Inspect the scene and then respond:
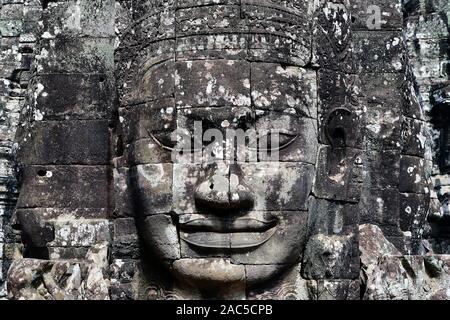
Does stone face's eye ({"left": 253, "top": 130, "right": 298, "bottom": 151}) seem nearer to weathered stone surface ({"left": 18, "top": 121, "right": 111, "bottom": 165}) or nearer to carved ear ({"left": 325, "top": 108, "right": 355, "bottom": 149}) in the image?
carved ear ({"left": 325, "top": 108, "right": 355, "bottom": 149})

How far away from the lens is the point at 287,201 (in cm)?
908

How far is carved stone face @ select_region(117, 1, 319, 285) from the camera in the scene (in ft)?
29.5

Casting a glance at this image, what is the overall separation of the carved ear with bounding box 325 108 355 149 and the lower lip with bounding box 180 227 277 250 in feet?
3.65

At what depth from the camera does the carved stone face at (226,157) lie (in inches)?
353

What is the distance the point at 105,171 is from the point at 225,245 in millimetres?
1716

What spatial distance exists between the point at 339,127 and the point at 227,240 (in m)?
1.48

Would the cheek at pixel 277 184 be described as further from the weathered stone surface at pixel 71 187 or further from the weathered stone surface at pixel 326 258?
the weathered stone surface at pixel 71 187

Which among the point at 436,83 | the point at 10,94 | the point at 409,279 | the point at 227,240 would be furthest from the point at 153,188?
the point at 436,83

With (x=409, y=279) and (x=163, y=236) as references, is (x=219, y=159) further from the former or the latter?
(x=409, y=279)

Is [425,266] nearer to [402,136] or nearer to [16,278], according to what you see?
[402,136]

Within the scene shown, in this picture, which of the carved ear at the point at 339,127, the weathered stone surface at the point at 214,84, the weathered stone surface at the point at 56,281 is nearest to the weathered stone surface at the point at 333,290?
the carved ear at the point at 339,127

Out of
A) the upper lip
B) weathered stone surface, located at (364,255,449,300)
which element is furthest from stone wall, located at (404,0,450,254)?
the upper lip

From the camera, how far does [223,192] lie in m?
8.86

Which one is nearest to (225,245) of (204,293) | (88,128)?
(204,293)
